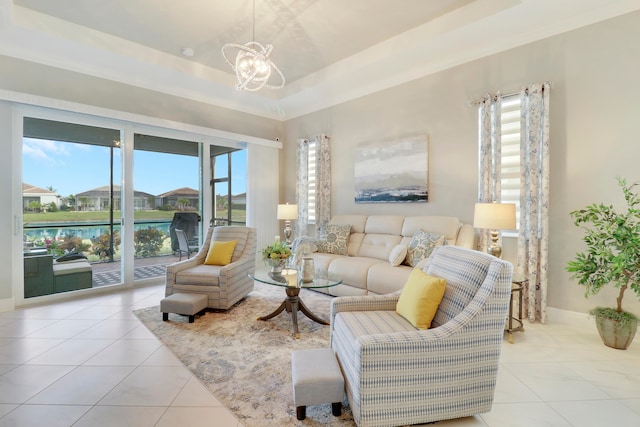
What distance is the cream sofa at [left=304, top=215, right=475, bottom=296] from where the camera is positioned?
140 inches

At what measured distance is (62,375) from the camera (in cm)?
223

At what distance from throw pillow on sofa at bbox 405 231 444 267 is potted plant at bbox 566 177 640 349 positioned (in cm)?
121

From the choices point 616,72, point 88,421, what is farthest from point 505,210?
point 88,421

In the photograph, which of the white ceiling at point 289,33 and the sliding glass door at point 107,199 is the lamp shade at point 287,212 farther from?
the white ceiling at point 289,33

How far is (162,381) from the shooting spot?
2.16 metres

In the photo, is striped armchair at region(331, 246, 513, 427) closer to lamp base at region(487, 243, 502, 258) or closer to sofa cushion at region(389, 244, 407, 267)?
lamp base at region(487, 243, 502, 258)

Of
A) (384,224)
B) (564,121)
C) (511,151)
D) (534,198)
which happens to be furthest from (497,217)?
(384,224)

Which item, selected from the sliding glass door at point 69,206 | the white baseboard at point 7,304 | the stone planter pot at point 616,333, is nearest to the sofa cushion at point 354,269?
the stone planter pot at point 616,333

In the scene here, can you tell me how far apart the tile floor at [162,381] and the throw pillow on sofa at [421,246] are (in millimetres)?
1132

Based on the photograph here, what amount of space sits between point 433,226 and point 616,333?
1841mm

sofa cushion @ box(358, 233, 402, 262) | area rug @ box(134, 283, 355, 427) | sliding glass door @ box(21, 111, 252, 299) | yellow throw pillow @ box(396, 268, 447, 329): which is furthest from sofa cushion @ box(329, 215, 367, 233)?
yellow throw pillow @ box(396, 268, 447, 329)

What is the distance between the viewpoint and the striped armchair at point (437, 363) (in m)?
1.56

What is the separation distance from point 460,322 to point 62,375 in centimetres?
273

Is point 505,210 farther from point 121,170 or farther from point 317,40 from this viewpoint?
point 121,170
